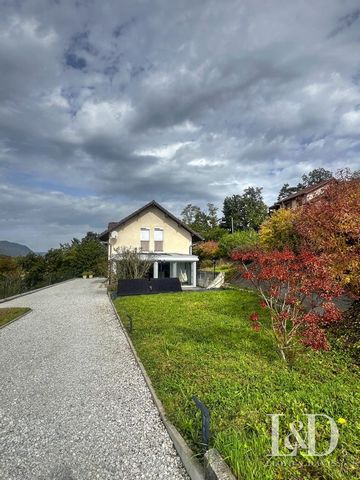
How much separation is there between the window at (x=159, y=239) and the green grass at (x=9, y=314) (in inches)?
634

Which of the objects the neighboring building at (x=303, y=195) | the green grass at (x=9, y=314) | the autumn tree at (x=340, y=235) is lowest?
the green grass at (x=9, y=314)

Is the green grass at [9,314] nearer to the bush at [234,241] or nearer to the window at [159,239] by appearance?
the window at [159,239]

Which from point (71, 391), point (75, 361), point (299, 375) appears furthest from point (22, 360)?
point (299, 375)

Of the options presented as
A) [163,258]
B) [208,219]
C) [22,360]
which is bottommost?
[22,360]

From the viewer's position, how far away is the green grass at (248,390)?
10.6ft

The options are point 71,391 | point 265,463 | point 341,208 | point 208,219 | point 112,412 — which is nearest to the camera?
point 265,463

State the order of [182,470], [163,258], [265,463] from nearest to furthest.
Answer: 1. [265,463]
2. [182,470]
3. [163,258]

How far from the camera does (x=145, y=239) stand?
95.7 ft

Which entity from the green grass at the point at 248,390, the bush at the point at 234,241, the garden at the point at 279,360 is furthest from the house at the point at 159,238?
the green grass at the point at 248,390

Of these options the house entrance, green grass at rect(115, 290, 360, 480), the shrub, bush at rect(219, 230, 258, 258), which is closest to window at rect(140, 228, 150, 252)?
the house entrance

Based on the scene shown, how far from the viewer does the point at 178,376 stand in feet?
19.0

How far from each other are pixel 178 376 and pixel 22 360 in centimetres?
428

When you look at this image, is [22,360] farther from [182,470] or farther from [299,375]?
[299,375]

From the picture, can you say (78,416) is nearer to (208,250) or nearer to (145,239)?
(145,239)
